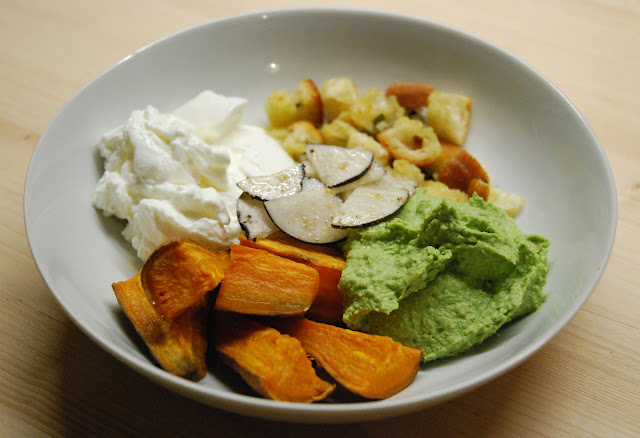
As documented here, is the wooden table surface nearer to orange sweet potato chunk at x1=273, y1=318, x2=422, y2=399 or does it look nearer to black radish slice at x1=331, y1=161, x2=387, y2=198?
orange sweet potato chunk at x1=273, y1=318, x2=422, y2=399

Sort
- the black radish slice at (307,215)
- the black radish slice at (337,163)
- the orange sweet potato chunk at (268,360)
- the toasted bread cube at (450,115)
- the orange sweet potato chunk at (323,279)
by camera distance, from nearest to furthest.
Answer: the orange sweet potato chunk at (268,360) → the orange sweet potato chunk at (323,279) → the black radish slice at (307,215) → the black radish slice at (337,163) → the toasted bread cube at (450,115)

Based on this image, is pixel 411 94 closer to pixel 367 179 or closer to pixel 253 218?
pixel 367 179

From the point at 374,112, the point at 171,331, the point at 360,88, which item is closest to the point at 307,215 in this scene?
the point at 171,331

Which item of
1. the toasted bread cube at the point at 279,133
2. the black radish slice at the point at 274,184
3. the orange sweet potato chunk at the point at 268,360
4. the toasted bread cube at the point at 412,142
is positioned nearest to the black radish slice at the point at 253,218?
the black radish slice at the point at 274,184

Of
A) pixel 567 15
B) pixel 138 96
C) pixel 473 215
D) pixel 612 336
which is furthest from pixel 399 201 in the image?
pixel 567 15

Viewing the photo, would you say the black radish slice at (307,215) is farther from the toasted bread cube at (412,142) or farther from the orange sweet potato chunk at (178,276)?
the toasted bread cube at (412,142)

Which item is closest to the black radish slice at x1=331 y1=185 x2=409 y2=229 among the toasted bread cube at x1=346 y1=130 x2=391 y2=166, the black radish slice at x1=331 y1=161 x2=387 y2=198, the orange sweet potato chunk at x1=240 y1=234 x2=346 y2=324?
the black radish slice at x1=331 y1=161 x2=387 y2=198
